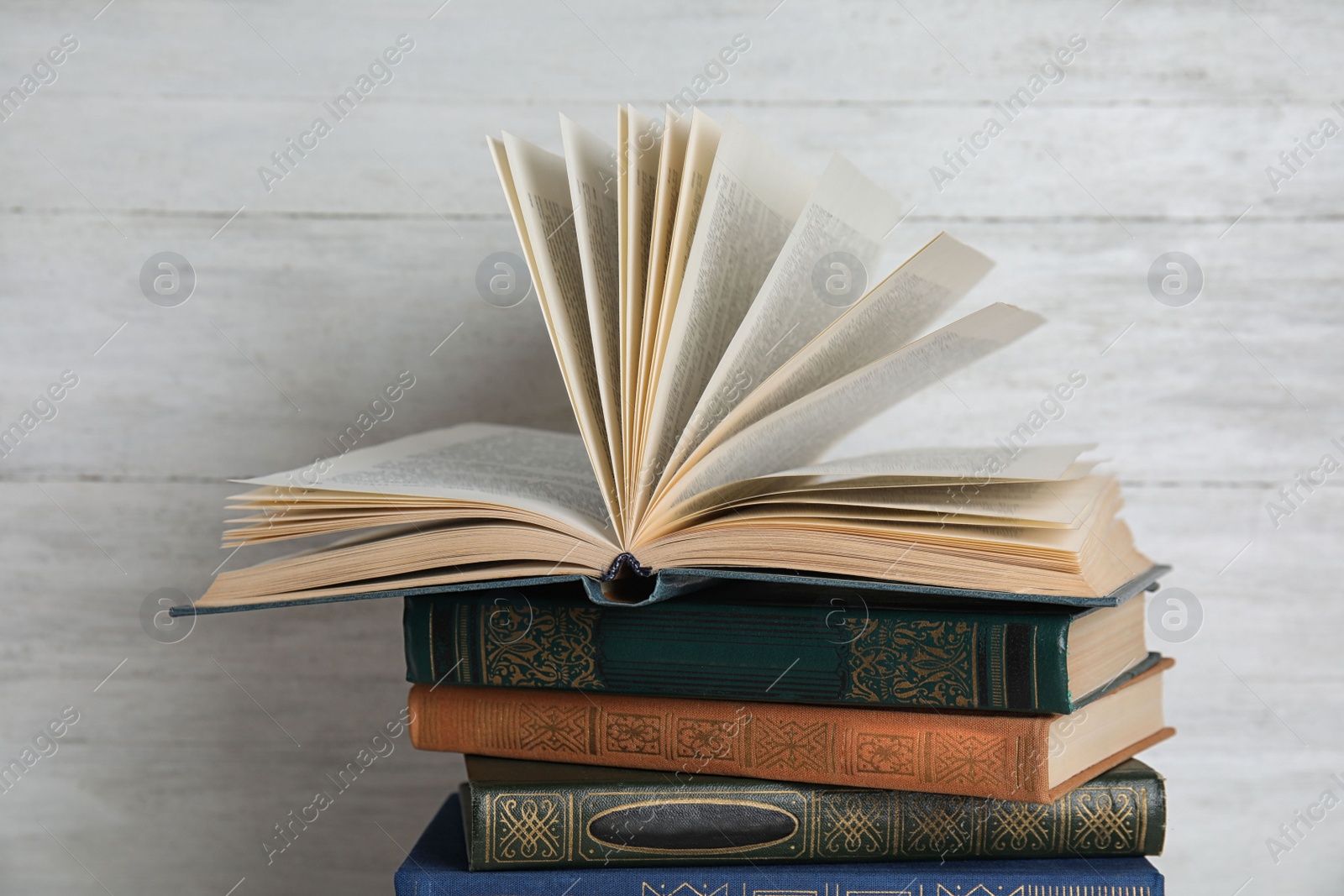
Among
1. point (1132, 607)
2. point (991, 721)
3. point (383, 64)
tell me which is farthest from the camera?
point (383, 64)

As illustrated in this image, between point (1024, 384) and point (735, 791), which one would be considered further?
point (1024, 384)

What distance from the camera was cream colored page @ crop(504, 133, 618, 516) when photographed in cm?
55

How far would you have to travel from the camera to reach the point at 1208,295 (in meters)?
0.94

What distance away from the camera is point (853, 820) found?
1.87 ft

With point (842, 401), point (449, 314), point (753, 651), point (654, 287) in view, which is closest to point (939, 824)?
point (753, 651)

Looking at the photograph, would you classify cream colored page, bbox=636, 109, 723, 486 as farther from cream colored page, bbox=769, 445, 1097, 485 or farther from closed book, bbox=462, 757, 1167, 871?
closed book, bbox=462, 757, 1167, 871

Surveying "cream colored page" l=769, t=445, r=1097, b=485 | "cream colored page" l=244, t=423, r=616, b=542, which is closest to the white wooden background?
"cream colored page" l=244, t=423, r=616, b=542

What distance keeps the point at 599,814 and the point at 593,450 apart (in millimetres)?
220

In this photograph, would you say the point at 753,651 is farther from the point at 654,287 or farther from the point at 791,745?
the point at 654,287

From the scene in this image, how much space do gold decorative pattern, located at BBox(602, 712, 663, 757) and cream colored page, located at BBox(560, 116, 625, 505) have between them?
16 cm

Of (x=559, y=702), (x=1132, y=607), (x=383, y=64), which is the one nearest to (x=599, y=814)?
(x=559, y=702)

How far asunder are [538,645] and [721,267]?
263mm

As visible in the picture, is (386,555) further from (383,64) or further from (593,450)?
(383,64)

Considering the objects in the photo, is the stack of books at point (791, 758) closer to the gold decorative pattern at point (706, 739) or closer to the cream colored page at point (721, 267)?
the gold decorative pattern at point (706, 739)
